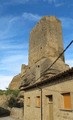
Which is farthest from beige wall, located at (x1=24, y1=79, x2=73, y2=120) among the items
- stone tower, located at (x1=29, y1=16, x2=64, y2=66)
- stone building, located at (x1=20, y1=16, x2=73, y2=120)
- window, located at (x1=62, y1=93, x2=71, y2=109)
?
stone tower, located at (x1=29, y1=16, x2=64, y2=66)

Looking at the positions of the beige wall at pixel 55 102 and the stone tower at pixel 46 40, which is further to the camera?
the stone tower at pixel 46 40

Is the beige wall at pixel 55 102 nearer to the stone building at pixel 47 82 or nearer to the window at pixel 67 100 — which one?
the stone building at pixel 47 82

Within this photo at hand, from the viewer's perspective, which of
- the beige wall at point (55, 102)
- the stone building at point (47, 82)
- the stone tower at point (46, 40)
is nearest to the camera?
the beige wall at point (55, 102)

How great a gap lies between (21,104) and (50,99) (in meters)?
18.4

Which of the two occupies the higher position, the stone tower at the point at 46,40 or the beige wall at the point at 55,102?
the stone tower at the point at 46,40

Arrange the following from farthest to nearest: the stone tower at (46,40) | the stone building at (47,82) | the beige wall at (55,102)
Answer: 1. the stone tower at (46,40)
2. the stone building at (47,82)
3. the beige wall at (55,102)

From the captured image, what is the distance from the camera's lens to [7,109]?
27.8 m

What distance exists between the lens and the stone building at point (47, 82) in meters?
9.37

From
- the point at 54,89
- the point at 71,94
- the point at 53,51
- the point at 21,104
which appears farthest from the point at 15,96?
the point at 71,94

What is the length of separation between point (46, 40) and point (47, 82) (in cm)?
1636

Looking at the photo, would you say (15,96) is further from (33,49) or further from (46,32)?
(46,32)

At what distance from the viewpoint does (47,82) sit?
11852mm

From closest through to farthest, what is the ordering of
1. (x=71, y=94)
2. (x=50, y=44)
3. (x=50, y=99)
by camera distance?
(x=71, y=94)
(x=50, y=99)
(x=50, y=44)

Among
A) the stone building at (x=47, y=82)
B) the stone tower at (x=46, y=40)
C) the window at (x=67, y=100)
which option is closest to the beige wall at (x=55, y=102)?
the stone building at (x=47, y=82)
